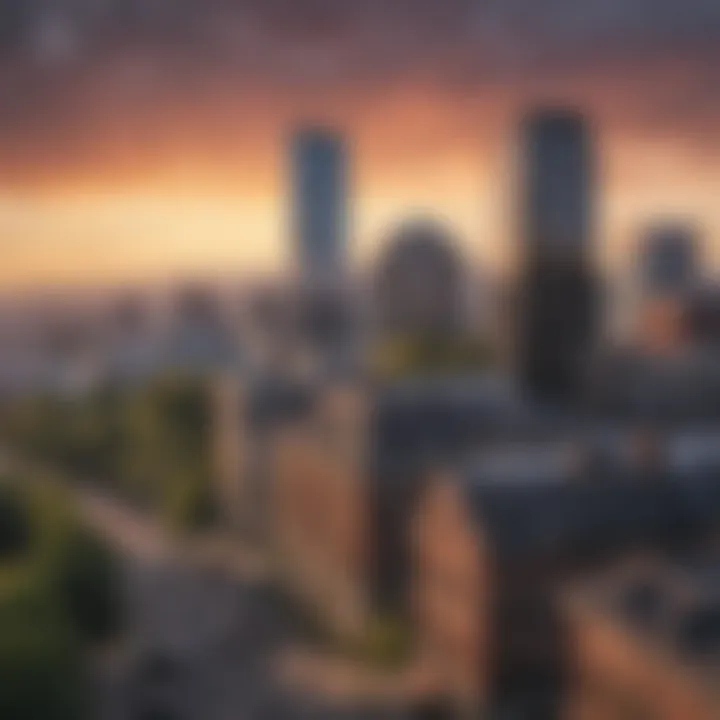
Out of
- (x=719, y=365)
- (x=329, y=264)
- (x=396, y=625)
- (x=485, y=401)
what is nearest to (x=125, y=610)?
(x=396, y=625)

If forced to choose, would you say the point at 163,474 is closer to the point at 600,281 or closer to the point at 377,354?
the point at 377,354

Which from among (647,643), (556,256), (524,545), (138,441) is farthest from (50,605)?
(138,441)

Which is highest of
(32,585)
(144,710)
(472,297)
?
(472,297)

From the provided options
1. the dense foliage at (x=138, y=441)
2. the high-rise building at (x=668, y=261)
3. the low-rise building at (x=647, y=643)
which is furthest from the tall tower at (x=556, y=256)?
the dense foliage at (x=138, y=441)

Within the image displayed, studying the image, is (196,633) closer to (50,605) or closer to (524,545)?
(50,605)

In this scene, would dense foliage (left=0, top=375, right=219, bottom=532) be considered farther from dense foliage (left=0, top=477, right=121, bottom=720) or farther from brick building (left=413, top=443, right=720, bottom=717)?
brick building (left=413, top=443, right=720, bottom=717)

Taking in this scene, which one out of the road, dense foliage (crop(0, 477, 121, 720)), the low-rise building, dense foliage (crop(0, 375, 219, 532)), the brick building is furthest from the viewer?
dense foliage (crop(0, 375, 219, 532))

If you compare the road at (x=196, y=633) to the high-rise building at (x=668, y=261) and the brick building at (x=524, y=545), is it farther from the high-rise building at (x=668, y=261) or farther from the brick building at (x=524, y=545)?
the high-rise building at (x=668, y=261)

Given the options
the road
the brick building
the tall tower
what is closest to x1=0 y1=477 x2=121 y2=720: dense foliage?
the road

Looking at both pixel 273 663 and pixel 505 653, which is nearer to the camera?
pixel 505 653
